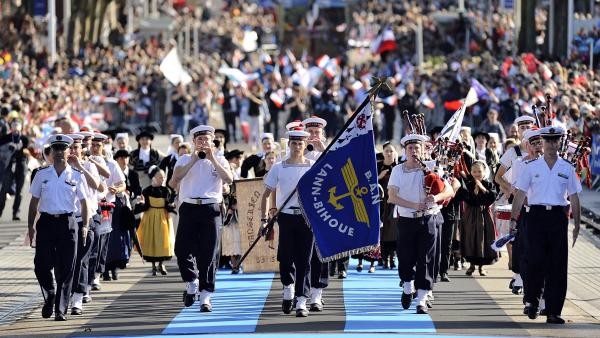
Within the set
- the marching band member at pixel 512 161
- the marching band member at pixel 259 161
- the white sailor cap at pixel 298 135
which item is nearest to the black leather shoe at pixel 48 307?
the white sailor cap at pixel 298 135

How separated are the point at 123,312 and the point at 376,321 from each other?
269 cm

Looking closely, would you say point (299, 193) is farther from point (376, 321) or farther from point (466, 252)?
point (466, 252)

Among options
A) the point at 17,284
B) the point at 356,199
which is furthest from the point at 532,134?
the point at 17,284

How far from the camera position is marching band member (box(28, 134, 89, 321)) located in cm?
1834

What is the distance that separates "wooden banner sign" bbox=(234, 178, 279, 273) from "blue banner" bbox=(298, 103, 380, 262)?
3707mm

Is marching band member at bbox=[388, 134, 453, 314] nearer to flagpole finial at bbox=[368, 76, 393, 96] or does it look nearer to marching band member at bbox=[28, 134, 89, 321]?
flagpole finial at bbox=[368, 76, 393, 96]

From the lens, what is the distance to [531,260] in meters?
18.2

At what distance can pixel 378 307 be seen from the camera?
64.1 ft

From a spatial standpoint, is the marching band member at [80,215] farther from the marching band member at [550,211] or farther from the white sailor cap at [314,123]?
the marching band member at [550,211]

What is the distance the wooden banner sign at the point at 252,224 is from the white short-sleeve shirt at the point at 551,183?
508 cm

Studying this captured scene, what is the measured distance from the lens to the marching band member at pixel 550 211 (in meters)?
18.0

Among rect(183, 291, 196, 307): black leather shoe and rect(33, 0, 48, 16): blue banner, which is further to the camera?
rect(33, 0, 48, 16): blue banner

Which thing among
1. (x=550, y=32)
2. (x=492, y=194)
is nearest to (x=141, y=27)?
(x=550, y=32)

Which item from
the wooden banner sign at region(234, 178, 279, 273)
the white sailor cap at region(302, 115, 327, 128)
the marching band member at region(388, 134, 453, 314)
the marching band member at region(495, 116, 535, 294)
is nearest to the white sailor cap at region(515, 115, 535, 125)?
the marching band member at region(495, 116, 535, 294)
